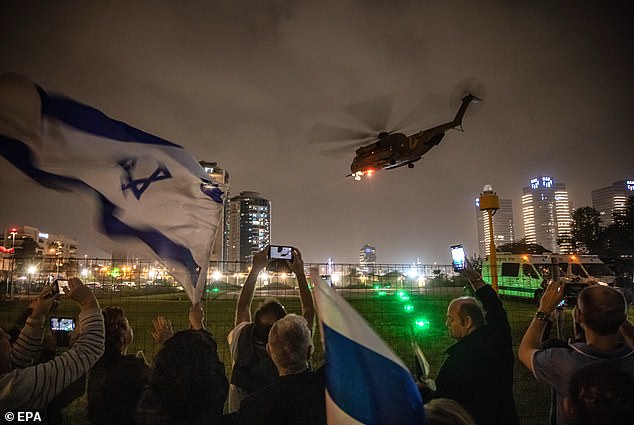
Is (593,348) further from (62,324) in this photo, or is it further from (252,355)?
(62,324)

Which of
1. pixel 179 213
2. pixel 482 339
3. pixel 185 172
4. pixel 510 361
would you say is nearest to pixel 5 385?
pixel 179 213

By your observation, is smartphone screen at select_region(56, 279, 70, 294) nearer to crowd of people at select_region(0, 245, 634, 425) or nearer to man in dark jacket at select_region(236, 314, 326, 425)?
crowd of people at select_region(0, 245, 634, 425)

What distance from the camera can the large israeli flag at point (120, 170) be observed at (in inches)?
164

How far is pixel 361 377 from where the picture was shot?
1975 millimetres

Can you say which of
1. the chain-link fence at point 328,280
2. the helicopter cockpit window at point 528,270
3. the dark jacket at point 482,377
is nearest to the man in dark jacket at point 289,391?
the dark jacket at point 482,377

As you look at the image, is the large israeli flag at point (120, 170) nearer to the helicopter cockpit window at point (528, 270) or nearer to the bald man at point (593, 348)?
the bald man at point (593, 348)

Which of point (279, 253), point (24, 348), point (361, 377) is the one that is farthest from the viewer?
point (279, 253)

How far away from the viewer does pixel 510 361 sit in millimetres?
3572

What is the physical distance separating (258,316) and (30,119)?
2.98m

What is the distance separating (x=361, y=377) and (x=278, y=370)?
4.20 ft

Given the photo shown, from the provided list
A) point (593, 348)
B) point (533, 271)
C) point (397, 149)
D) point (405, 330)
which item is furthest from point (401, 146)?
point (593, 348)

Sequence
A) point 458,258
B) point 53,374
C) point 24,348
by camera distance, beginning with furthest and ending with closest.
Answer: point 458,258, point 24,348, point 53,374

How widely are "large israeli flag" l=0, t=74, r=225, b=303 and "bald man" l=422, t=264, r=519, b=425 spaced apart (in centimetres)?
269

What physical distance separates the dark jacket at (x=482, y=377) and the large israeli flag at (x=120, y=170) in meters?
2.69
